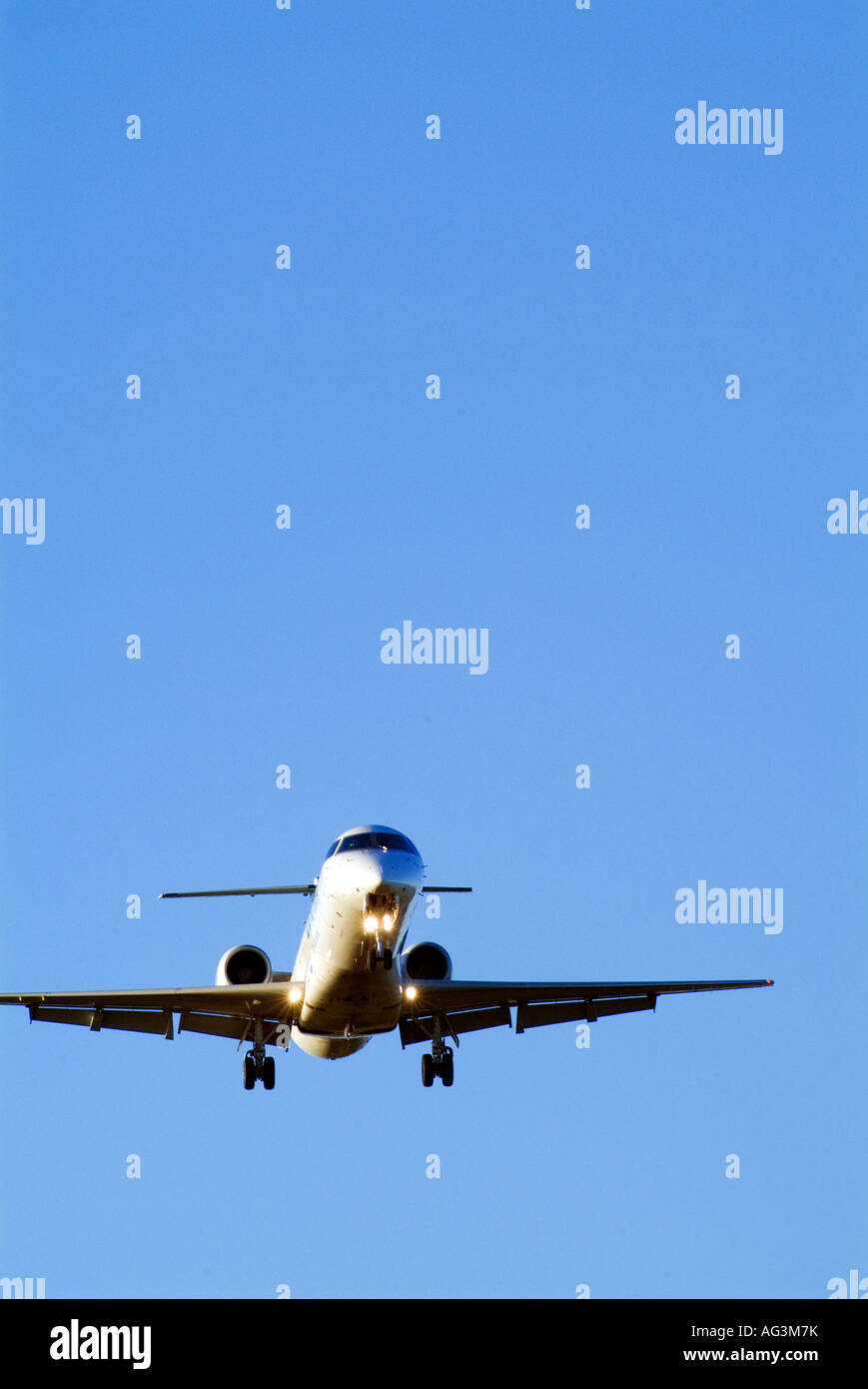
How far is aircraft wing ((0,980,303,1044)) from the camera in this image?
32.5 m

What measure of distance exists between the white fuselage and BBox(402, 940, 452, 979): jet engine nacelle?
6.35 ft

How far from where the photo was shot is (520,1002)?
112ft

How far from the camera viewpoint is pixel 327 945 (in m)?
29.7

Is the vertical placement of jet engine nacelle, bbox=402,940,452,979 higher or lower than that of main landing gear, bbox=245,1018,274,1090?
higher

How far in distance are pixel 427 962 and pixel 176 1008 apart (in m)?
4.09

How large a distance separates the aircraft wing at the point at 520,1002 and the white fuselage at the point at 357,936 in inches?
51.9

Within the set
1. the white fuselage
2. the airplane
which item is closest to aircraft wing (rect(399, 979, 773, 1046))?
the airplane

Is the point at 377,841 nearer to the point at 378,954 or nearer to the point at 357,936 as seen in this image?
the point at 357,936

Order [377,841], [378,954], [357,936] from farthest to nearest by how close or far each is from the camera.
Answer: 1. [377,841]
2. [378,954]
3. [357,936]

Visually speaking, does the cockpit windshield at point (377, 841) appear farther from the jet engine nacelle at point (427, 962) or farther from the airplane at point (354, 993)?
the jet engine nacelle at point (427, 962)

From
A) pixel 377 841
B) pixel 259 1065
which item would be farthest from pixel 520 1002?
pixel 377 841

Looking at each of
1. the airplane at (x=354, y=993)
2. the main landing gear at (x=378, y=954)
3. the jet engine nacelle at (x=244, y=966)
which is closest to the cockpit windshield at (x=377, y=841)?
the airplane at (x=354, y=993)

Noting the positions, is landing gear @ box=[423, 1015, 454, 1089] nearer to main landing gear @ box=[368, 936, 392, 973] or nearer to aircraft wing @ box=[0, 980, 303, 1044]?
aircraft wing @ box=[0, 980, 303, 1044]
